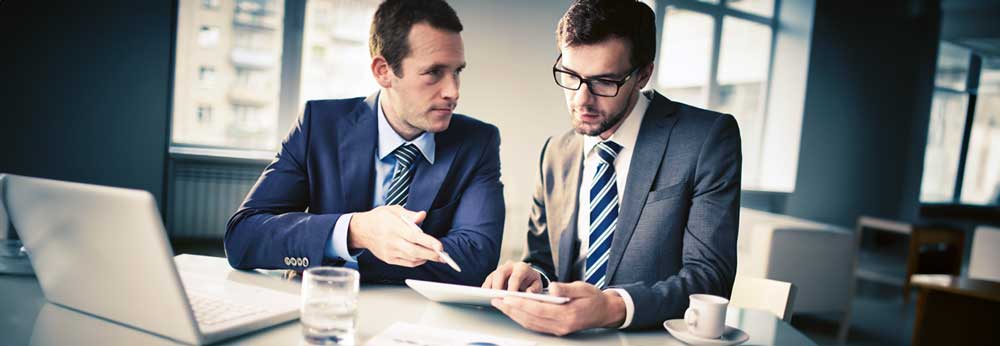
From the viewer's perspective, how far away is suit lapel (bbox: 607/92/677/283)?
1614 millimetres

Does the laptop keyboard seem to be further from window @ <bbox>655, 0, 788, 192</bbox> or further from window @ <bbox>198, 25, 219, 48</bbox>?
window @ <bbox>655, 0, 788, 192</bbox>

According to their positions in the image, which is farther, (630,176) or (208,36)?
(208,36)

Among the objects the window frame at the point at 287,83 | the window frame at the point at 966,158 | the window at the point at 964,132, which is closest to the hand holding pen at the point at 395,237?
the window frame at the point at 287,83

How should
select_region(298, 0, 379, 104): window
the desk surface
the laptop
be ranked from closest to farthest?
the laptop < the desk surface < select_region(298, 0, 379, 104): window

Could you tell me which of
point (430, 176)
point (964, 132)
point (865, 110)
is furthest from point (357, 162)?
point (964, 132)

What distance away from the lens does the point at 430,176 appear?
166 centimetres

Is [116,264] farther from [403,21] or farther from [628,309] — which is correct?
[403,21]

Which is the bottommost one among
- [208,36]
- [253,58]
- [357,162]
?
[357,162]

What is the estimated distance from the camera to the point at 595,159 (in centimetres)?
179

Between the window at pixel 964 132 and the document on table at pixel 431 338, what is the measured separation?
8.34 meters

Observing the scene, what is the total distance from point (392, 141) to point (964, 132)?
28.0 feet

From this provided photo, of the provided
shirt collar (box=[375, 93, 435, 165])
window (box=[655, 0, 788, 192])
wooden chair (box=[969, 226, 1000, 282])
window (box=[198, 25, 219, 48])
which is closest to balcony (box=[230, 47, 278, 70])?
window (box=[198, 25, 219, 48])

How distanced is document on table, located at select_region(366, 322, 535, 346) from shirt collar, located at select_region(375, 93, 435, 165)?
0.71m

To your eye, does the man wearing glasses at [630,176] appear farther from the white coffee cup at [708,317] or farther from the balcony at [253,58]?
the balcony at [253,58]
